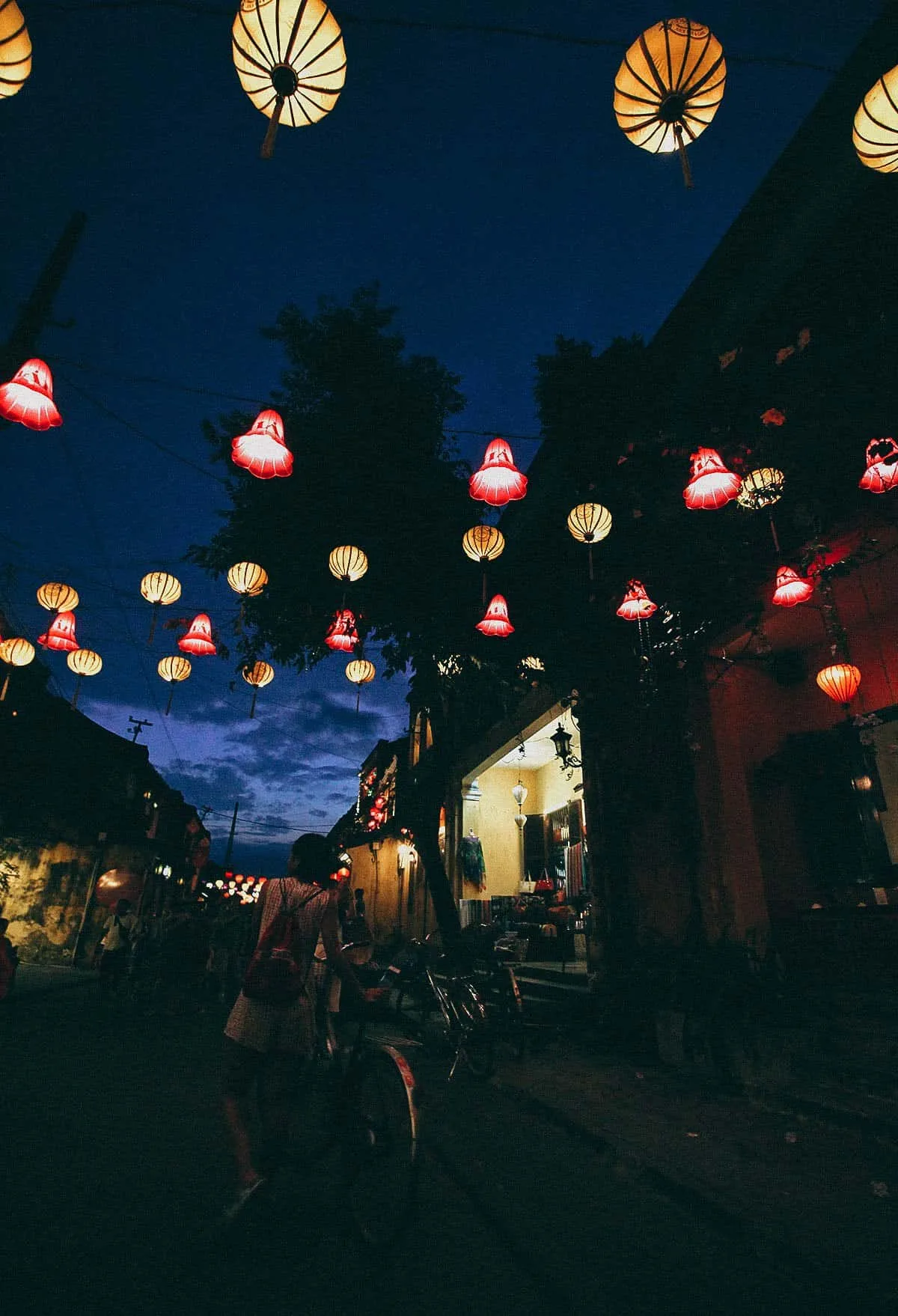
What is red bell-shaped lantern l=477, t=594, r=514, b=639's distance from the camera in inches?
374

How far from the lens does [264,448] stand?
23.4 ft

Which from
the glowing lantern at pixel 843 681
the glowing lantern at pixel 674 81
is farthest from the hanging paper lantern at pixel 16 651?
the glowing lantern at pixel 843 681

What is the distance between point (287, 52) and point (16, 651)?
12.0m

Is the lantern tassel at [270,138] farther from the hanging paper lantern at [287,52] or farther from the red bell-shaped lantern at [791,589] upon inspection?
the red bell-shaped lantern at [791,589]

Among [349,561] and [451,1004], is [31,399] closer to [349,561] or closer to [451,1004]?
[349,561]

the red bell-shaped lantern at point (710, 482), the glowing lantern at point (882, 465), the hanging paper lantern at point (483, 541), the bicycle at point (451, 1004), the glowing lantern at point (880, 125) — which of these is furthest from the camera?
the hanging paper lantern at point (483, 541)

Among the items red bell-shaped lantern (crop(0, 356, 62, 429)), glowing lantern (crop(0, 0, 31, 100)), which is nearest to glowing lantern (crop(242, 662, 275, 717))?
red bell-shaped lantern (crop(0, 356, 62, 429))

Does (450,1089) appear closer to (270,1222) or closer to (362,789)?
(270,1222)

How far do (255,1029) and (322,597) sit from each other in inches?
333

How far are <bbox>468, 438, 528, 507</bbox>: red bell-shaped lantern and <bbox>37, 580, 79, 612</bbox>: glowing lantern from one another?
283 inches

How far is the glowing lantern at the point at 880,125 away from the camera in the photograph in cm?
373

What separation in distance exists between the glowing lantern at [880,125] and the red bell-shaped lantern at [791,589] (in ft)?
12.9

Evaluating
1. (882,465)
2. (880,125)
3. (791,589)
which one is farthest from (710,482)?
(880,125)

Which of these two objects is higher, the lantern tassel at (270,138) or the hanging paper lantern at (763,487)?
the hanging paper lantern at (763,487)
